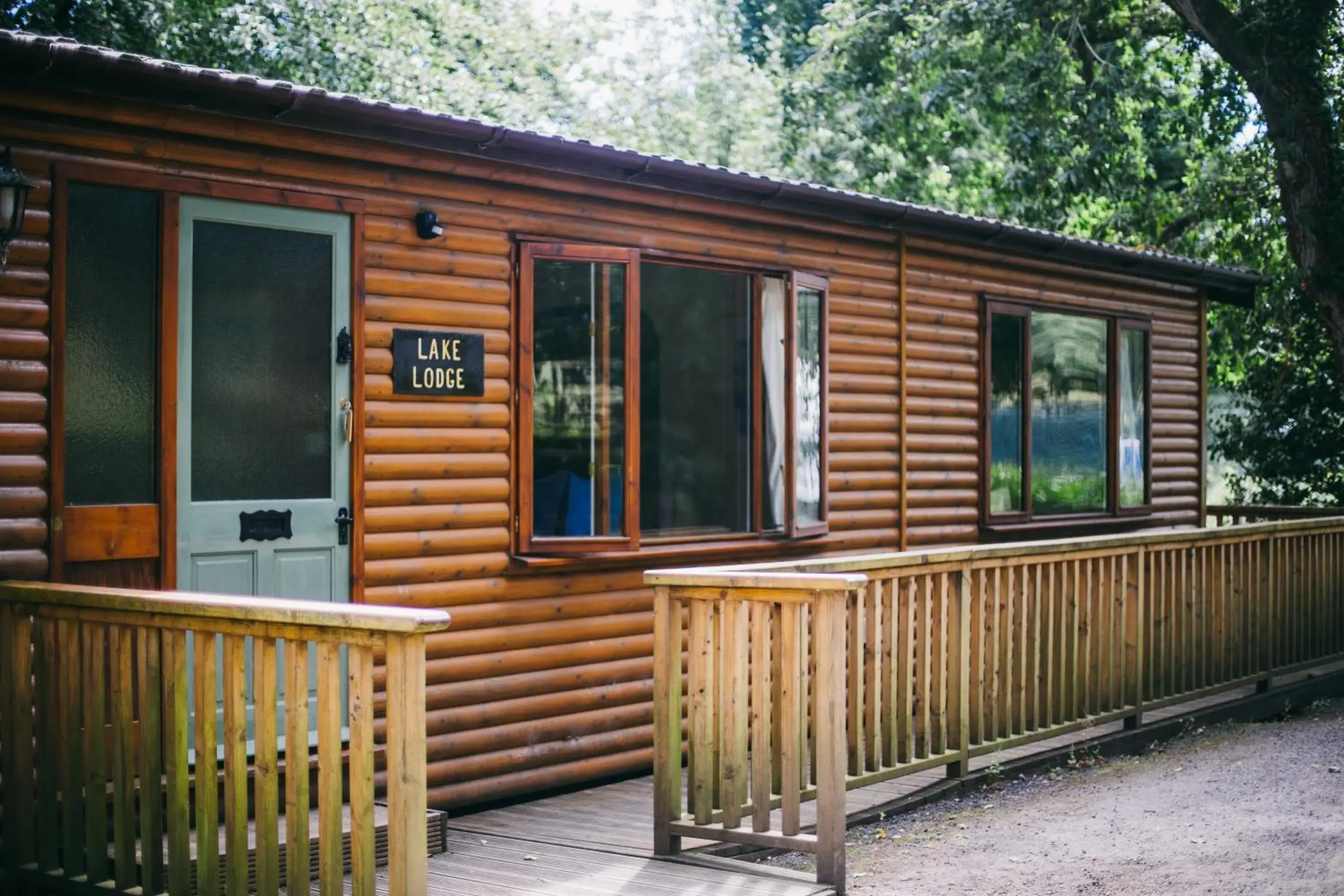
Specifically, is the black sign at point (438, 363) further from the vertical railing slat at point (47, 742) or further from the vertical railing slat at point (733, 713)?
the vertical railing slat at point (47, 742)

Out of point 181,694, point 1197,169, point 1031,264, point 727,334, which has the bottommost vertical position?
point 181,694

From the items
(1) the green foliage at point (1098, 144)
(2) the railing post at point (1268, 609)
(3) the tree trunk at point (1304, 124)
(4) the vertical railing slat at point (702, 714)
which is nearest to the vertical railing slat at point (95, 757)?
(4) the vertical railing slat at point (702, 714)

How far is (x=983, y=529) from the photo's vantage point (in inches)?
423

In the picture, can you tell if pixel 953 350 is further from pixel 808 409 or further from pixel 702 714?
pixel 702 714

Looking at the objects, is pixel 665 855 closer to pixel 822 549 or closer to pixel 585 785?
pixel 585 785

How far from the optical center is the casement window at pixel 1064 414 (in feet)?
35.6

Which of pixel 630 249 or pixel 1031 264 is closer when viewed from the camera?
pixel 630 249

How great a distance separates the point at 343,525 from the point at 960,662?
310 centimetres

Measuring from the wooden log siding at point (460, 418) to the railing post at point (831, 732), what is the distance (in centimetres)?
→ 206

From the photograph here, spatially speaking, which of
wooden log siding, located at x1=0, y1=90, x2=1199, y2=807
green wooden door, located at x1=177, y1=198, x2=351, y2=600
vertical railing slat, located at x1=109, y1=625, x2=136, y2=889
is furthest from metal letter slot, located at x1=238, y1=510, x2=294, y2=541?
vertical railing slat, located at x1=109, y1=625, x2=136, y2=889

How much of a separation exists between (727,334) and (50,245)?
4.30m

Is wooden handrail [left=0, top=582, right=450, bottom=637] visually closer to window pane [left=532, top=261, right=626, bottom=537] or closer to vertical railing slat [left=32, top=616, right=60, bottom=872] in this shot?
vertical railing slat [left=32, top=616, right=60, bottom=872]

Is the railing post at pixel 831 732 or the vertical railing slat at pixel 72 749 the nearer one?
the vertical railing slat at pixel 72 749

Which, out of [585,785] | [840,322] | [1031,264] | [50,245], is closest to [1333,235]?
[1031,264]
